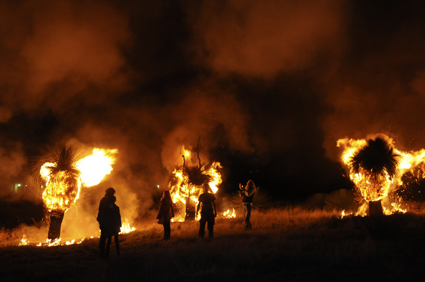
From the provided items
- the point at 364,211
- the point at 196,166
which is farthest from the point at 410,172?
the point at 196,166

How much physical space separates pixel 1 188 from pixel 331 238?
45.0 m

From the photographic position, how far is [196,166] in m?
18.5

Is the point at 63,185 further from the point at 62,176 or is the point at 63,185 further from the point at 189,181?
the point at 189,181

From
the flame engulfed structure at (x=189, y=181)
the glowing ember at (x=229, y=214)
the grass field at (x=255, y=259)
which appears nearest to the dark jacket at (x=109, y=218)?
the grass field at (x=255, y=259)

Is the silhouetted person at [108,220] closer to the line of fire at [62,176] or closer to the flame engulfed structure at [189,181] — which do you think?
the line of fire at [62,176]

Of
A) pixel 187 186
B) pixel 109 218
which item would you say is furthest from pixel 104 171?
pixel 109 218

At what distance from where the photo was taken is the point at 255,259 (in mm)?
7348

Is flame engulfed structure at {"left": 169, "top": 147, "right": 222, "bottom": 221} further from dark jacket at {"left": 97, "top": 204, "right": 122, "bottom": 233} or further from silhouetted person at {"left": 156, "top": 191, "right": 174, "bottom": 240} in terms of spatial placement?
dark jacket at {"left": 97, "top": 204, "right": 122, "bottom": 233}

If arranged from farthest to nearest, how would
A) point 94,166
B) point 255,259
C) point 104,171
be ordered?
point 104,171
point 94,166
point 255,259

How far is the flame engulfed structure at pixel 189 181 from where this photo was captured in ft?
59.8

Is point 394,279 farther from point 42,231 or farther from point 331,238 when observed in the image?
point 42,231

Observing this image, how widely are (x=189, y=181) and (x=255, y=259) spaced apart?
11061mm

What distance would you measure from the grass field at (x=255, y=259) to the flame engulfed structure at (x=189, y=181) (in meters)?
7.34

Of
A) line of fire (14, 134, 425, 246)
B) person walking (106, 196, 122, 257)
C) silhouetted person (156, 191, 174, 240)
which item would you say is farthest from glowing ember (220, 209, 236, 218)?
person walking (106, 196, 122, 257)
